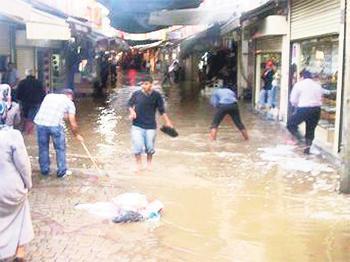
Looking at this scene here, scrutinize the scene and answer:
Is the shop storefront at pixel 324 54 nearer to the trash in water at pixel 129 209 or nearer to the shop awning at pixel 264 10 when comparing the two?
the shop awning at pixel 264 10

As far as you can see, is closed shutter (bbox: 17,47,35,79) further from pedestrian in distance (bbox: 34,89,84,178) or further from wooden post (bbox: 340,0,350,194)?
wooden post (bbox: 340,0,350,194)

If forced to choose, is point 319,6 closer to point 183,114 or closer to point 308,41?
point 308,41

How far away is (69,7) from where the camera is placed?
32.2 metres

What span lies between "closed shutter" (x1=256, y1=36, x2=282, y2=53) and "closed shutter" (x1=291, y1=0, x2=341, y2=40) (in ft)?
6.50

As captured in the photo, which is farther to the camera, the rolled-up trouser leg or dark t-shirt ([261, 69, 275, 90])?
dark t-shirt ([261, 69, 275, 90])

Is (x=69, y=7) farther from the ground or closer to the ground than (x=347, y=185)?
farther from the ground

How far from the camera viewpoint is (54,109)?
9.64 m

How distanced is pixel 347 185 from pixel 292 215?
1.37 metres

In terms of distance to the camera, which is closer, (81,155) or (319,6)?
(81,155)

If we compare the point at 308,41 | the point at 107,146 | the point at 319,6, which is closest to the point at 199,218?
the point at 107,146

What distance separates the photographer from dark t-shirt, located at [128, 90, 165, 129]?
10062 mm

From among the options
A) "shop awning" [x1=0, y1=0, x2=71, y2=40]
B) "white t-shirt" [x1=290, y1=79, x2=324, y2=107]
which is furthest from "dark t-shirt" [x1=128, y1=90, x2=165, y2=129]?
"white t-shirt" [x1=290, y1=79, x2=324, y2=107]

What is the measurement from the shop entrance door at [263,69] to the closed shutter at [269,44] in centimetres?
15

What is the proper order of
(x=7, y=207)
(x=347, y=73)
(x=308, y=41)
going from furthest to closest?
1. (x=308, y=41)
2. (x=347, y=73)
3. (x=7, y=207)
